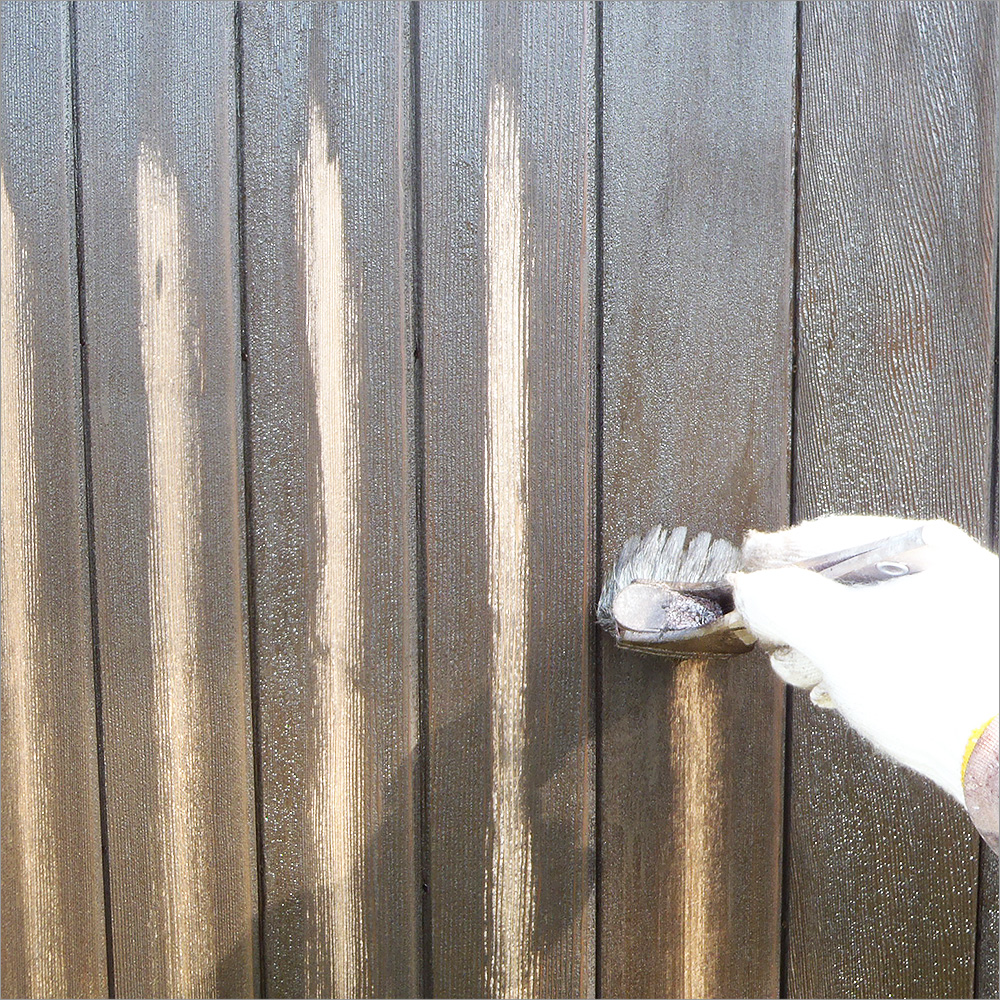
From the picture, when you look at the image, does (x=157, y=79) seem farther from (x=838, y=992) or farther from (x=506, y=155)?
(x=838, y=992)

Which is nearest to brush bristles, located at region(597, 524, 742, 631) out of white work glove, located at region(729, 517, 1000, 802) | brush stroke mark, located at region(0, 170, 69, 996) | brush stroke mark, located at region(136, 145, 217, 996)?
white work glove, located at region(729, 517, 1000, 802)

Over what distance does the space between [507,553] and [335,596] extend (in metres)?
0.14

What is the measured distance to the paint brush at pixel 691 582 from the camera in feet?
1.39

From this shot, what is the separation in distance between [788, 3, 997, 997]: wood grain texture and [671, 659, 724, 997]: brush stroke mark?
63 millimetres

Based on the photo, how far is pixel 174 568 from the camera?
58cm

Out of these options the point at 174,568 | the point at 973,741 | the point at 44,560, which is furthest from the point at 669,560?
the point at 44,560

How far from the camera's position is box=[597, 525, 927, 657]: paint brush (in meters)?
0.42

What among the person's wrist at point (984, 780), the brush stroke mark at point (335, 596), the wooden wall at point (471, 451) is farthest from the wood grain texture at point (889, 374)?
the brush stroke mark at point (335, 596)

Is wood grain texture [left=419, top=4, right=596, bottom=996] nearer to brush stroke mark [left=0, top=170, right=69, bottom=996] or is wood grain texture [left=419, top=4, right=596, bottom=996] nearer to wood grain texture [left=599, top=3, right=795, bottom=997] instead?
wood grain texture [left=599, top=3, right=795, bottom=997]

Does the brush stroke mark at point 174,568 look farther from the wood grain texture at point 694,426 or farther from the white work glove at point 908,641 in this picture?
the white work glove at point 908,641

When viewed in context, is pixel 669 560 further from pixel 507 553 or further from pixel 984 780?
pixel 984 780

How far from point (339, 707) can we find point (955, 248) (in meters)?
0.59

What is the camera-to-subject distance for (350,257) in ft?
1.86

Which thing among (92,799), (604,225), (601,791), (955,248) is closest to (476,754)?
(601,791)
